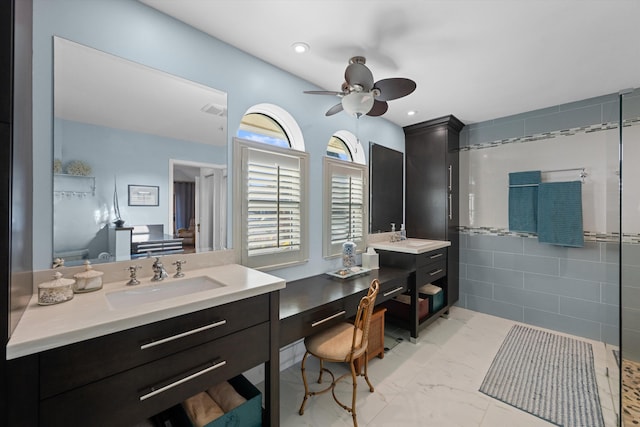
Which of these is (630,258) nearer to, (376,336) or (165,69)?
(376,336)

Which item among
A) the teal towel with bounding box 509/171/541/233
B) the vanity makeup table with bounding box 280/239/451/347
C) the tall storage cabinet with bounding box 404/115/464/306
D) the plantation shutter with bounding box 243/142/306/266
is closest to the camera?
the vanity makeup table with bounding box 280/239/451/347

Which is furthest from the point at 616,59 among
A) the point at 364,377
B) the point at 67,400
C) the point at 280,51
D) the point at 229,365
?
the point at 67,400

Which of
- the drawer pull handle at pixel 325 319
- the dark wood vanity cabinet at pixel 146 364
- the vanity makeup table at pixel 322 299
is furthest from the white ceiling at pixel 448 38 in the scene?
the drawer pull handle at pixel 325 319

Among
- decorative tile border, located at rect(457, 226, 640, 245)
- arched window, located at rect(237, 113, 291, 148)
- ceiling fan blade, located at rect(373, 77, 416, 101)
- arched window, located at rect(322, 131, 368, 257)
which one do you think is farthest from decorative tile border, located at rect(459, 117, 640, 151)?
arched window, located at rect(237, 113, 291, 148)

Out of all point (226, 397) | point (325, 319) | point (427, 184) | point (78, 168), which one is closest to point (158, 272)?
point (78, 168)

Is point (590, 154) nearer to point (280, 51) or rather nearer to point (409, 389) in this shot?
point (409, 389)

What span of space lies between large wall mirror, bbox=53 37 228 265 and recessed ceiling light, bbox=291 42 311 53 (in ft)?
1.95

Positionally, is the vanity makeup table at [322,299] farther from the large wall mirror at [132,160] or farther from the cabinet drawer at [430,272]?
the large wall mirror at [132,160]

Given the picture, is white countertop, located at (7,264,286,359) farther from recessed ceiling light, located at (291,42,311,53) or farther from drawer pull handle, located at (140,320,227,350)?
recessed ceiling light, located at (291,42,311,53)

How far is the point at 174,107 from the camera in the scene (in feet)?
5.30

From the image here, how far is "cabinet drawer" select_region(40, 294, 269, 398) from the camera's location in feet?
2.70

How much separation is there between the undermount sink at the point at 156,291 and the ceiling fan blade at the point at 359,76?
1.45 meters

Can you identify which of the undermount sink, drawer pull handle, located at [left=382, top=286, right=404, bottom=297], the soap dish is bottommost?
drawer pull handle, located at [left=382, top=286, right=404, bottom=297]

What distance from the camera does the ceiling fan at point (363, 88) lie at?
5.45 feet
